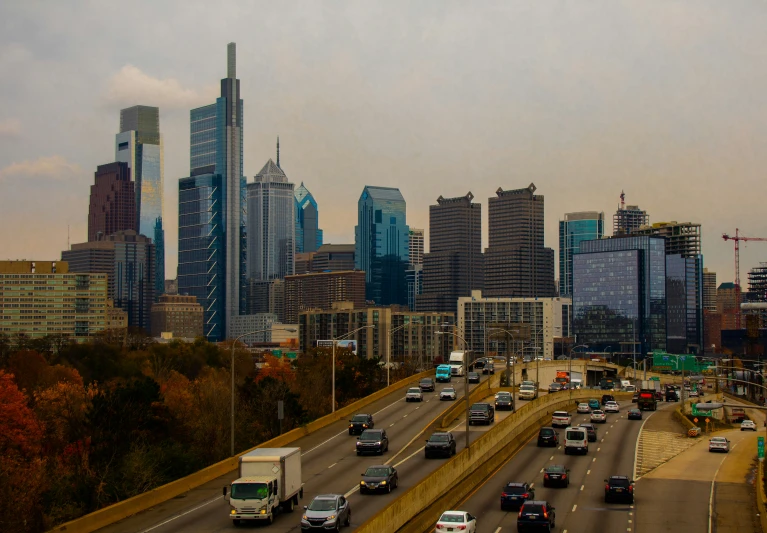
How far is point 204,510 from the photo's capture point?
4159 centimetres

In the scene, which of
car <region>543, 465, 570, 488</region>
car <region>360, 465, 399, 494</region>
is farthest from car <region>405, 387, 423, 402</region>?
car <region>360, 465, 399, 494</region>

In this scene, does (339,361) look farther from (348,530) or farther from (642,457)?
(348,530)

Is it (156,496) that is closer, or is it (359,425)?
(156,496)

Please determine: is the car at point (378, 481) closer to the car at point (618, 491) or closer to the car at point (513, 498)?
the car at point (513, 498)

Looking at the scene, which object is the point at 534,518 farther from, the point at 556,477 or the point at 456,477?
the point at 556,477

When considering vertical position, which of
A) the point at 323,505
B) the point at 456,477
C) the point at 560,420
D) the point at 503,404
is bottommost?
the point at 560,420

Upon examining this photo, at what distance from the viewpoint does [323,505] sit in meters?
36.3

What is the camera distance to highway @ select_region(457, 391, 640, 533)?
42375 mm

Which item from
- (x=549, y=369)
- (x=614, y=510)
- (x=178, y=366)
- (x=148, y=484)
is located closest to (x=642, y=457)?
(x=614, y=510)

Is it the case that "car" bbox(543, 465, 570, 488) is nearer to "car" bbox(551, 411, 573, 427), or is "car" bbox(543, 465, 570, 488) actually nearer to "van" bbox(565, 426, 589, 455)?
"van" bbox(565, 426, 589, 455)

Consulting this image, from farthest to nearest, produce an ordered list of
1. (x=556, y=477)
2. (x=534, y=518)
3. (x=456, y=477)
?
(x=556, y=477) < (x=456, y=477) < (x=534, y=518)

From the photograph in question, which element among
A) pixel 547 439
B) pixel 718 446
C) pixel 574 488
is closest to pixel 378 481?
pixel 574 488

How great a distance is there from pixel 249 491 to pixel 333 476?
39.8 ft

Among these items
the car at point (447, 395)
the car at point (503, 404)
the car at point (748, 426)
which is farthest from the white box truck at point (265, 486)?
the car at point (748, 426)
